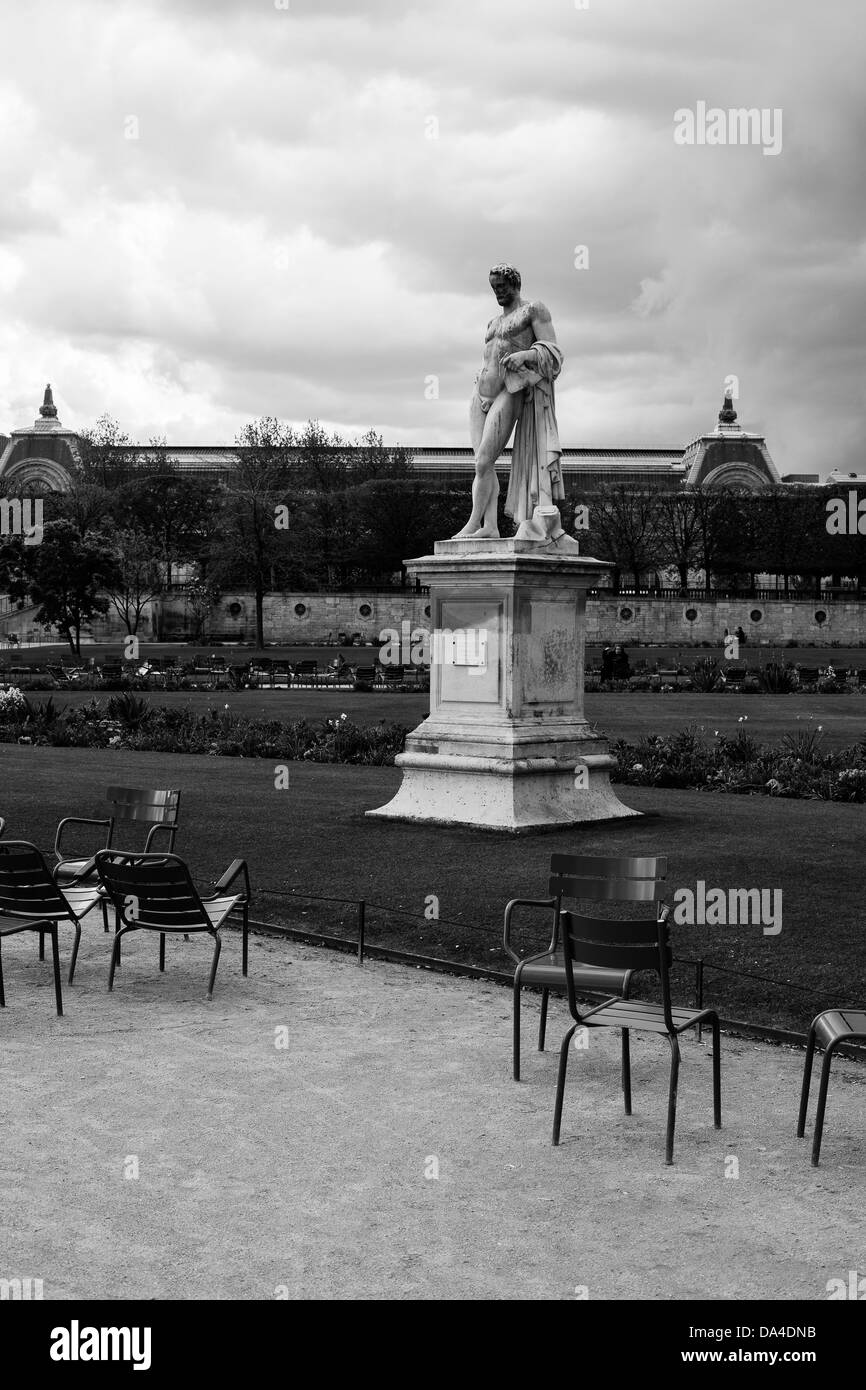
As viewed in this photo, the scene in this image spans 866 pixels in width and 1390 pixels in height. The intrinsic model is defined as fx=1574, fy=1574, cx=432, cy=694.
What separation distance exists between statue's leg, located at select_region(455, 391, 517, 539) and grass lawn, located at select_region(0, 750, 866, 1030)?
240 cm

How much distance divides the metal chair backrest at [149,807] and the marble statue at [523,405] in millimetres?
3418

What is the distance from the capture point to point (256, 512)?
62.9 m

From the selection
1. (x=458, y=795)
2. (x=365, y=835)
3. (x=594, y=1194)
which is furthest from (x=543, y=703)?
(x=594, y=1194)

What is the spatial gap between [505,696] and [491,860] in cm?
151

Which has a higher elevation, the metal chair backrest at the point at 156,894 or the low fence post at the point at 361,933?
the metal chair backrest at the point at 156,894

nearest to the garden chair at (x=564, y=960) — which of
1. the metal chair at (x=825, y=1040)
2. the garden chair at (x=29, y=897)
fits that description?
the metal chair at (x=825, y=1040)

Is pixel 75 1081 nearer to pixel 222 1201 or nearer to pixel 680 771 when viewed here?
pixel 222 1201

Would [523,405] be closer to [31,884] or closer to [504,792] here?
[504,792]

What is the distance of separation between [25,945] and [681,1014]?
4662 millimetres

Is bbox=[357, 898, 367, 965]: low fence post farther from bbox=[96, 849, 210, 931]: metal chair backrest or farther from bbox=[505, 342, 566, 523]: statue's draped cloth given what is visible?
bbox=[505, 342, 566, 523]: statue's draped cloth

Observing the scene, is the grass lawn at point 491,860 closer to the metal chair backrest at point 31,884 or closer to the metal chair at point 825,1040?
the metal chair at point 825,1040

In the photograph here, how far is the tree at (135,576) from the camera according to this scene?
58812mm

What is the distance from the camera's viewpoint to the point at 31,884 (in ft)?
25.9

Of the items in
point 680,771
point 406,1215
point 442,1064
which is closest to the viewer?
point 406,1215
